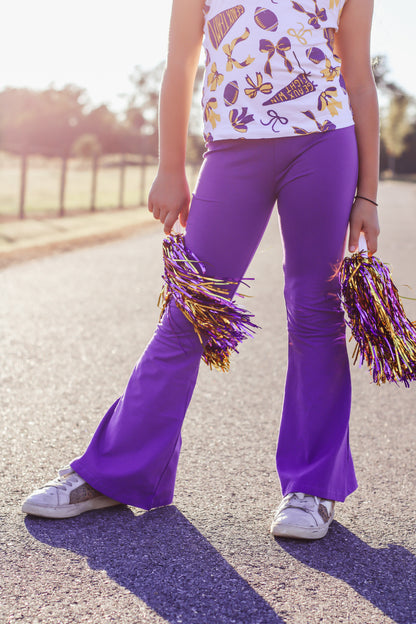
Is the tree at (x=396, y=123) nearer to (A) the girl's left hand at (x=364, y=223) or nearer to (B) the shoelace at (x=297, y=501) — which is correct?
(A) the girl's left hand at (x=364, y=223)

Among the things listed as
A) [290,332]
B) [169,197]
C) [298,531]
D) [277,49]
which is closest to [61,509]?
[298,531]

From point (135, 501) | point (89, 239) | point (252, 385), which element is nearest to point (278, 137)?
point (135, 501)

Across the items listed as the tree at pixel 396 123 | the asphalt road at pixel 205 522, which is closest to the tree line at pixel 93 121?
the tree at pixel 396 123

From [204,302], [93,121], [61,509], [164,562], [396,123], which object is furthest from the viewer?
[93,121]

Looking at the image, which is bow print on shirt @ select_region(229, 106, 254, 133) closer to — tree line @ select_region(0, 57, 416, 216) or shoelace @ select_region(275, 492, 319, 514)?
shoelace @ select_region(275, 492, 319, 514)

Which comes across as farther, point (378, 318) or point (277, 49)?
point (378, 318)

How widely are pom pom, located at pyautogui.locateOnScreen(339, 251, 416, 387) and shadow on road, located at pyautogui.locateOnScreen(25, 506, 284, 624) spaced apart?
0.70m

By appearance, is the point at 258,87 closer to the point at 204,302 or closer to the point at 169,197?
the point at 169,197

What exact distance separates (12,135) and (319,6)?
70029mm

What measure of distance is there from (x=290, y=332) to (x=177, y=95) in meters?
0.76

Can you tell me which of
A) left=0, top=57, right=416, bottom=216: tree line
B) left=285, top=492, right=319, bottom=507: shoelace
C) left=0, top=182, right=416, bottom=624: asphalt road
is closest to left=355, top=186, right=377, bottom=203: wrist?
left=0, top=182, right=416, bottom=624: asphalt road

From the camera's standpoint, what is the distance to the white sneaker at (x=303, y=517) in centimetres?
201

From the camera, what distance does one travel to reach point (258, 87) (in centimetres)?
191

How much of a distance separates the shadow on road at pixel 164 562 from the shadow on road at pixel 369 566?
0.25 m
